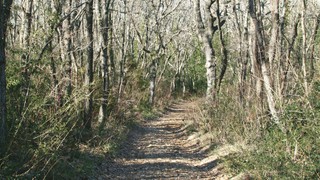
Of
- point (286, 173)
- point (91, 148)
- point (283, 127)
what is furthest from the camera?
point (91, 148)

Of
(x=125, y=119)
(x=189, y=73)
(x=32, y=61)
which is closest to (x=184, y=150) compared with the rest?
(x=125, y=119)

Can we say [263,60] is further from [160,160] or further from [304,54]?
[160,160]

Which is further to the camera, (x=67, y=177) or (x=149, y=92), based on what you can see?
(x=149, y=92)

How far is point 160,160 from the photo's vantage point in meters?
9.78

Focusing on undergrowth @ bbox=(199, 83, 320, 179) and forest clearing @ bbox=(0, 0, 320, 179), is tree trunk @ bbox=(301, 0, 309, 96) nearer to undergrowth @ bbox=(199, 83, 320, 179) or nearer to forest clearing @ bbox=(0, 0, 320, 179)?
forest clearing @ bbox=(0, 0, 320, 179)

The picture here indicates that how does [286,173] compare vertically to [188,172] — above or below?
above

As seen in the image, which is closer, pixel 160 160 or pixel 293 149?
pixel 293 149

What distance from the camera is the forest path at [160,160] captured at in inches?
329

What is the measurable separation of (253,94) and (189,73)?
3572 centimetres

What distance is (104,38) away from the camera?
1254cm

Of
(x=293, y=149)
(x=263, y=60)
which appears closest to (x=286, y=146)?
(x=293, y=149)

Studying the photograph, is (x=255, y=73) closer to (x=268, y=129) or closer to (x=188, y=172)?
(x=268, y=129)

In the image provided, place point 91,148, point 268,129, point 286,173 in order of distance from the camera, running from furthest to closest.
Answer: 1. point 91,148
2. point 268,129
3. point 286,173

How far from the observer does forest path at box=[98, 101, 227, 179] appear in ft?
27.5
